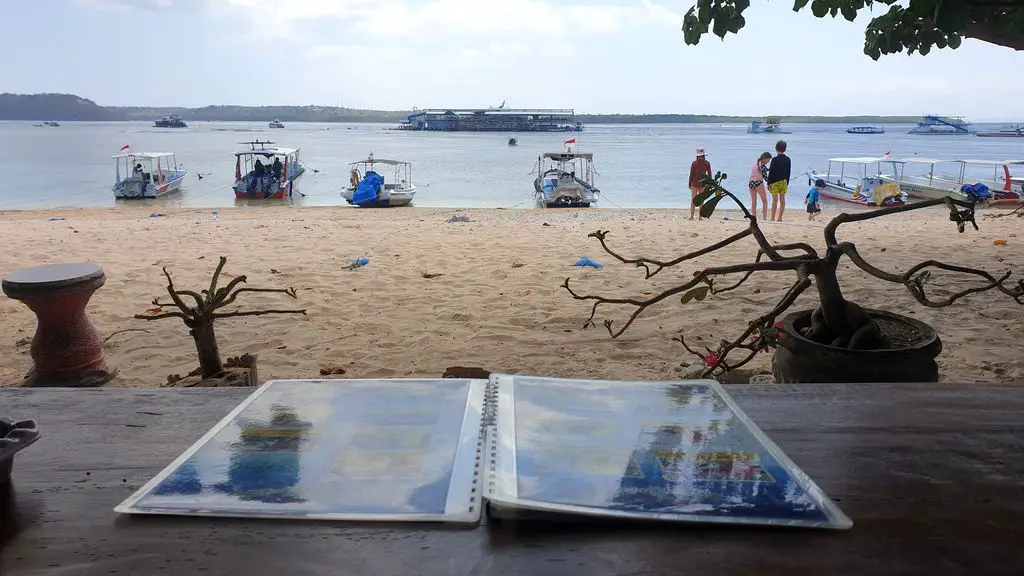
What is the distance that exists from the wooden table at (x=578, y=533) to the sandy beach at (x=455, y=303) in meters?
2.15

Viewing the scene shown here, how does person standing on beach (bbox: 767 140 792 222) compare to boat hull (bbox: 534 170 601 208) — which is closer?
person standing on beach (bbox: 767 140 792 222)

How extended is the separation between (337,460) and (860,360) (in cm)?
157

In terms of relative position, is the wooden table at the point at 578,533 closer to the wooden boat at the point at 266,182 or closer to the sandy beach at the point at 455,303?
the sandy beach at the point at 455,303

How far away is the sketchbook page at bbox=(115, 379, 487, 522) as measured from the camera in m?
1.01

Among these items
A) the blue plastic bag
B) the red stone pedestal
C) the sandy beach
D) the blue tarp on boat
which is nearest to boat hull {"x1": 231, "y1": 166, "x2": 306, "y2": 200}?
the blue tarp on boat

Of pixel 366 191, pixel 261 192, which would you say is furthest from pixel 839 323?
pixel 261 192

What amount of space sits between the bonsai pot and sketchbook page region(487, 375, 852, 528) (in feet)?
2.36

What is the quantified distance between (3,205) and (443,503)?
24.8 metres

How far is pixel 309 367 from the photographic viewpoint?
140 inches

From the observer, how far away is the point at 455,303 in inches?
188

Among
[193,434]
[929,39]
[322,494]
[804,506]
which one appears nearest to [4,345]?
[193,434]

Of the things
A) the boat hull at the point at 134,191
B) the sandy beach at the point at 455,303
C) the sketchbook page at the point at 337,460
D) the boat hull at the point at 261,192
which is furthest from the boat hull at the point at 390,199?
the sketchbook page at the point at 337,460

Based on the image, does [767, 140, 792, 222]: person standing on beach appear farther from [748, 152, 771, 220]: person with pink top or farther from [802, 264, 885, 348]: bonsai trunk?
[802, 264, 885, 348]: bonsai trunk

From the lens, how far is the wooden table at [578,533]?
881mm
